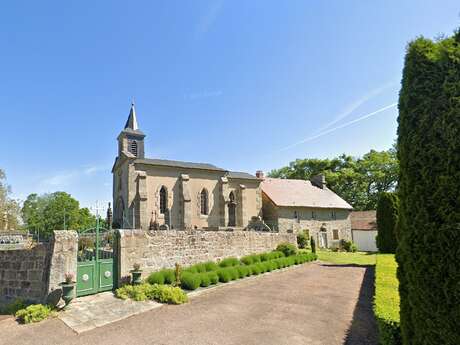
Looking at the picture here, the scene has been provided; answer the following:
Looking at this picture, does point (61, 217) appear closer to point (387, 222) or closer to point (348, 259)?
point (348, 259)

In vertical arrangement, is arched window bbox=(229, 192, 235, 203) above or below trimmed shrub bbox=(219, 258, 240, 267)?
above

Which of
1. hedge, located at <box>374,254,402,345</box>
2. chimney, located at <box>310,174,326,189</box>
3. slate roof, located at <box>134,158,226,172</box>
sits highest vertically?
slate roof, located at <box>134,158,226,172</box>

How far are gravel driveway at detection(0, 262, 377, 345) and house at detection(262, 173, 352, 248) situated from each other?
19.9 m

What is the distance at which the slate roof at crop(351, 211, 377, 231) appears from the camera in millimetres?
34750

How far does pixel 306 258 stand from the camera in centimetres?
1942

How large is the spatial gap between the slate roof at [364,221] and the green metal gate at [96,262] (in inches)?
1244

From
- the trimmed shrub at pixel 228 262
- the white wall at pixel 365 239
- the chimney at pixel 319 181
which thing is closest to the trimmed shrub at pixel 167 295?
the trimmed shrub at pixel 228 262

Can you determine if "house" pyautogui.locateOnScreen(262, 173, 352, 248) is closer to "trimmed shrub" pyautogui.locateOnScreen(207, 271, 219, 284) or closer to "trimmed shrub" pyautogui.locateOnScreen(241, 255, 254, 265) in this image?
"trimmed shrub" pyautogui.locateOnScreen(241, 255, 254, 265)

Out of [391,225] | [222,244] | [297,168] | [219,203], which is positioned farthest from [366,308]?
[297,168]

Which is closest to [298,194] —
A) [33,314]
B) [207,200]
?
[207,200]

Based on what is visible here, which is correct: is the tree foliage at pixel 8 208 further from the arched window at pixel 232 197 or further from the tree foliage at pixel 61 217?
the arched window at pixel 232 197

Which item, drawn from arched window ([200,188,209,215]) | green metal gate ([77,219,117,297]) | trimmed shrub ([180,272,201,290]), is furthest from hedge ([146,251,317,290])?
arched window ([200,188,209,215])

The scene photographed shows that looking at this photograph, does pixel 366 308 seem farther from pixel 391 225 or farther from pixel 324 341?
pixel 391 225

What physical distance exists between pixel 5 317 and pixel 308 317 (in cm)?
840
